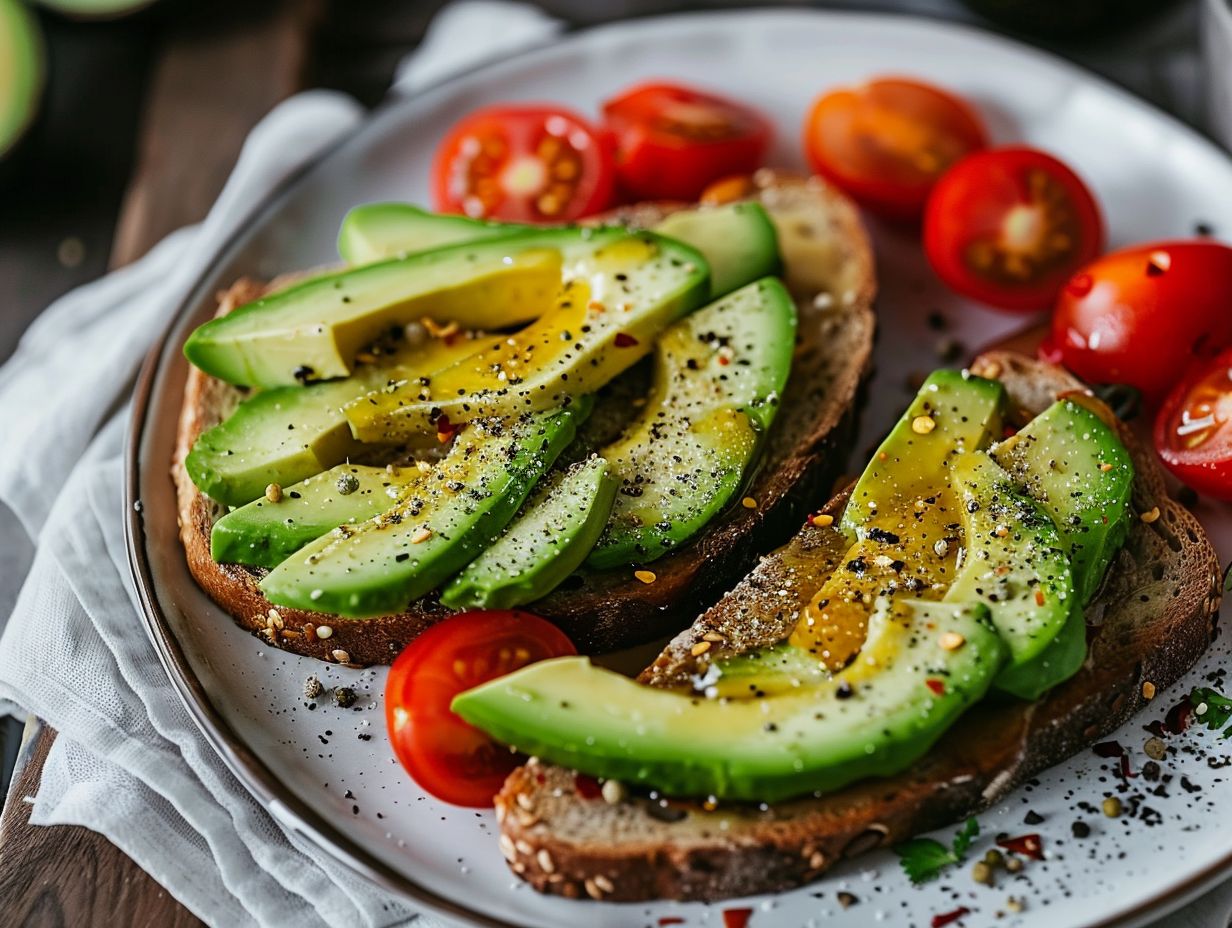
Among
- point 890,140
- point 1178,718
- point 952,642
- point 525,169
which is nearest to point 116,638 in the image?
A: point 525,169

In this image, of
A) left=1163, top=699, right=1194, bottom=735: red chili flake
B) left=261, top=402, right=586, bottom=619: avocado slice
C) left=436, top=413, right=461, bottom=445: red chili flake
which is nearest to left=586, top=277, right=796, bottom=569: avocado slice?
left=261, top=402, right=586, bottom=619: avocado slice

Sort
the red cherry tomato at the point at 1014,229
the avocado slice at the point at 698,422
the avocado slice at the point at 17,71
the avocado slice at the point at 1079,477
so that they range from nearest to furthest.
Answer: the avocado slice at the point at 1079,477
the avocado slice at the point at 698,422
the red cherry tomato at the point at 1014,229
the avocado slice at the point at 17,71

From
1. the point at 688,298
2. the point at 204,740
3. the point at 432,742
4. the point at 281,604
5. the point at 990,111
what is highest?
the point at 990,111

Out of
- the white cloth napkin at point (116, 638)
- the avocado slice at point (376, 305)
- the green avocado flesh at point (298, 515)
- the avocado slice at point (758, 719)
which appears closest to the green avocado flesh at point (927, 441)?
the avocado slice at point (758, 719)

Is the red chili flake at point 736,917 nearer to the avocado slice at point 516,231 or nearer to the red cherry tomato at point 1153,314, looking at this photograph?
the avocado slice at point 516,231

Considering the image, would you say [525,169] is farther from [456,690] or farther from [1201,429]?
[1201,429]

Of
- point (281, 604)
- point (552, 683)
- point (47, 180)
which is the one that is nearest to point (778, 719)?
point (552, 683)

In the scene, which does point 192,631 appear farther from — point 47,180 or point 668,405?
point 47,180
